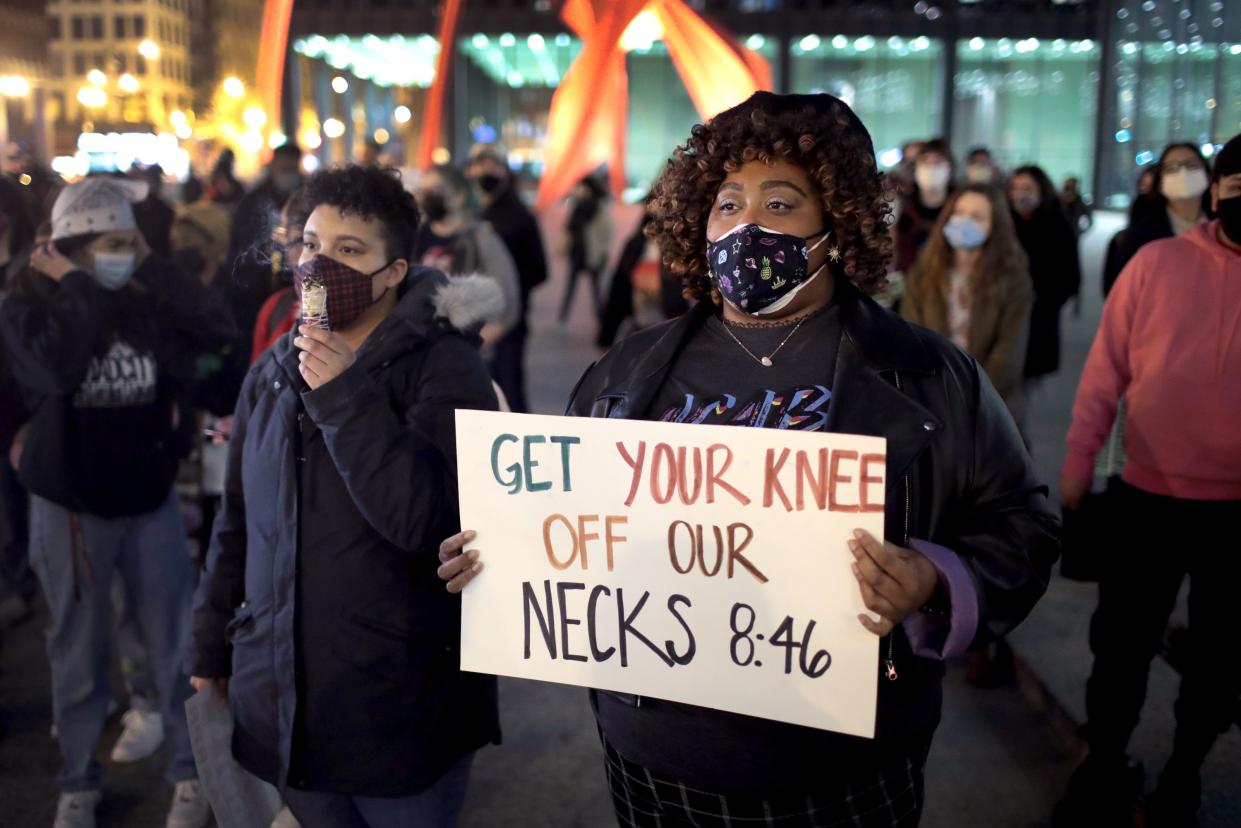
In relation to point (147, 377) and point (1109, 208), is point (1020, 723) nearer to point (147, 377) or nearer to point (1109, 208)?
point (147, 377)

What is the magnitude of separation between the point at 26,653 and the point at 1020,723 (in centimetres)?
445

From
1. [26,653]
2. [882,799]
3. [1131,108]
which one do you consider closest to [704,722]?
[882,799]

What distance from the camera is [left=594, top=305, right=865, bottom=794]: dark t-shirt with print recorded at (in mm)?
1875

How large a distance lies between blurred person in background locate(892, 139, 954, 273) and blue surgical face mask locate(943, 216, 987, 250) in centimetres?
173

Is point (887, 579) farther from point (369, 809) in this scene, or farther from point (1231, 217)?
point (1231, 217)

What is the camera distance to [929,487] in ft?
6.06

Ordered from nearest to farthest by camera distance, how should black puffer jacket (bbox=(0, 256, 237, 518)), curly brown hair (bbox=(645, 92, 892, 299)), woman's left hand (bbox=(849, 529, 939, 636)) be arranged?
woman's left hand (bbox=(849, 529, 939, 636))
curly brown hair (bbox=(645, 92, 892, 299))
black puffer jacket (bbox=(0, 256, 237, 518))

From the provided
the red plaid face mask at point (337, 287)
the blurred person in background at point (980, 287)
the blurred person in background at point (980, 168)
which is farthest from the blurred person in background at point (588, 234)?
the red plaid face mask at point (337, 287)

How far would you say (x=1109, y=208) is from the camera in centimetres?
1719

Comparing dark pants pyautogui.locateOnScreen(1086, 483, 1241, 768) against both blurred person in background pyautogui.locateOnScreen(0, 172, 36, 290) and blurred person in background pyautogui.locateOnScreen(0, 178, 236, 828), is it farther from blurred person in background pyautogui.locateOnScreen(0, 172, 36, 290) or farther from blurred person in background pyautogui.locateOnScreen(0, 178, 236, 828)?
blurred person in background pyautogui.locateOnScreen(0, 172, 36, 290)

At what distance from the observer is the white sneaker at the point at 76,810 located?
12.0 feet

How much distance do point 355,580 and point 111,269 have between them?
6.59 ft

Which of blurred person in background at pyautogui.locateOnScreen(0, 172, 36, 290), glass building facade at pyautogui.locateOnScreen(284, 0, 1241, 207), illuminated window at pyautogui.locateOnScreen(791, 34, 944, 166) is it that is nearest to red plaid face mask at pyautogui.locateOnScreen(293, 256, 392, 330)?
blurred person in background at pyautogui.locateOnScreen(0, 172, 36, 290)

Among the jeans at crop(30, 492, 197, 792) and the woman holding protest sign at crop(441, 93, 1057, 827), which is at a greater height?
the woman holding protest sign at crop(441, 93, 1057, 827)
